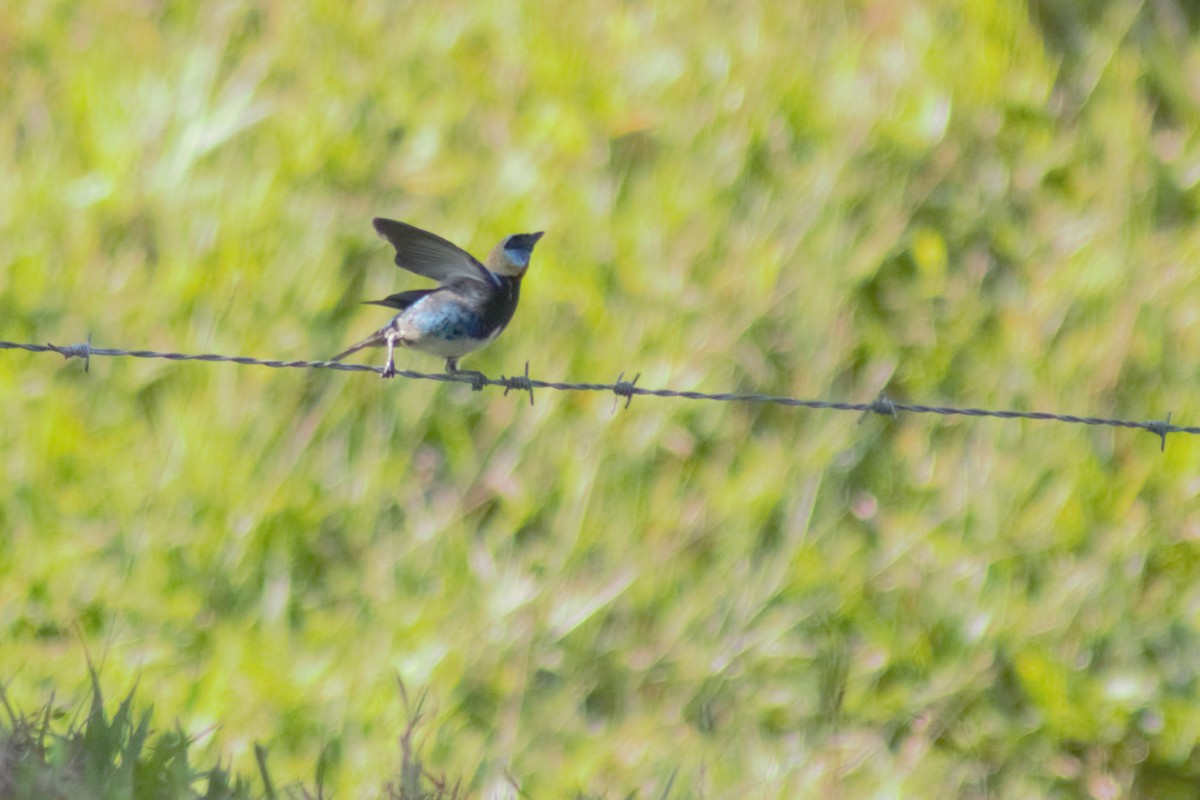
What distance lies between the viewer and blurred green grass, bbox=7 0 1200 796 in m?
4.18

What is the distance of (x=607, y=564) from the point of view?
14.1ft

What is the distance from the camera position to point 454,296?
3164 mm

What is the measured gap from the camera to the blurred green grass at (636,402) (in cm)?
418

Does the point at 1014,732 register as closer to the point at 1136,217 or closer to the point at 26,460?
the point at 1136,217

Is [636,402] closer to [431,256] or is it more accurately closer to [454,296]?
[454,296]

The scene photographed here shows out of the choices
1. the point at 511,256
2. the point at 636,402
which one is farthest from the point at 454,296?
the point at 636,402

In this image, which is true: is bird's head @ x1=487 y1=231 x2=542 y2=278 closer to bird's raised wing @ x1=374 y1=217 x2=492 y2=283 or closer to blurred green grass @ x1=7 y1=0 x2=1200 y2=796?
bird's raised wing @ x1=374 y1=217 x2=492 y2=283

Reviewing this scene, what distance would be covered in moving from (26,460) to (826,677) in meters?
2.41

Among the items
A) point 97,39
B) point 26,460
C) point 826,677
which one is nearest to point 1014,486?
point 826,677

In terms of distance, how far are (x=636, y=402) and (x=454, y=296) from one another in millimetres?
1428

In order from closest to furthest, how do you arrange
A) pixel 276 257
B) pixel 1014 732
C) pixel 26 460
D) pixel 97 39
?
pixel 1014 732 → pixel 26 460 → pixel 276 257 → pixel 97 39

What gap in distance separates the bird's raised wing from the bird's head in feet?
0.48

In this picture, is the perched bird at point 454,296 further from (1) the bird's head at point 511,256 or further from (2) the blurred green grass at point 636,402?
(2) the blurred green grass at point 636,402

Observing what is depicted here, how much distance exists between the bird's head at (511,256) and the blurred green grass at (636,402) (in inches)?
49.3
